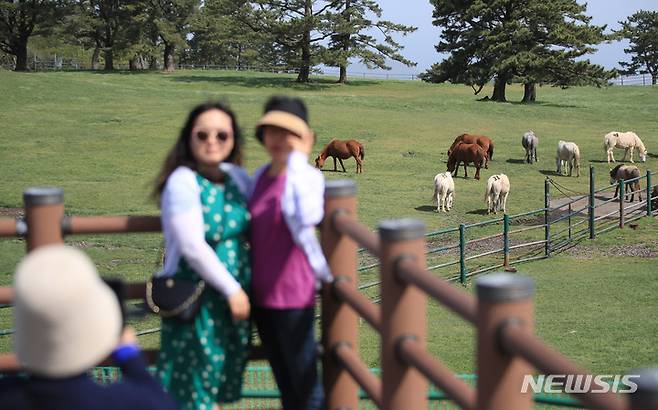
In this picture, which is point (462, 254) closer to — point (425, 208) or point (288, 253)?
point (425, 208)

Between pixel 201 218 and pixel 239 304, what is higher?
pixel 201 218

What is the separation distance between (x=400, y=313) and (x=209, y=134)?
1151 mm

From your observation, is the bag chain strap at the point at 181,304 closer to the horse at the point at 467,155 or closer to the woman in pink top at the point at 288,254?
the woman in pink top at the point at 288,254

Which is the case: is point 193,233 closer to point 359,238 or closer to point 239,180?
point 239,180

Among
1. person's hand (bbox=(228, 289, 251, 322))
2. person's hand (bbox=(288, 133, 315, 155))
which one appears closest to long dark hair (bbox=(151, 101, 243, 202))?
person's hand (bbox=(288, 133, 315, 155))

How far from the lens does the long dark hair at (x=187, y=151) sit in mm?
3857

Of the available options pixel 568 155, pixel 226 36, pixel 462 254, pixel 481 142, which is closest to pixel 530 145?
pixel 568 155

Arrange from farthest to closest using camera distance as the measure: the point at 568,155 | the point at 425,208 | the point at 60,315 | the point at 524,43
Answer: the point at 524,43
the point at 568,155
the point at 425,208
the point at 60,315

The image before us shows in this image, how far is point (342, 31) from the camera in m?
55.9

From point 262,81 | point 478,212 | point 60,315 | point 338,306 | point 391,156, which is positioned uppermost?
point 262,81

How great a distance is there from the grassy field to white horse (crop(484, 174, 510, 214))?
1.55 feet

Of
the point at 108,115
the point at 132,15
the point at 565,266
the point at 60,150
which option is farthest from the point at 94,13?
the point at 565,266

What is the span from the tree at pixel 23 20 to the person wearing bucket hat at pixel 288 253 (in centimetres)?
6366

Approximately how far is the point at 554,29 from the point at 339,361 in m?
51.5
